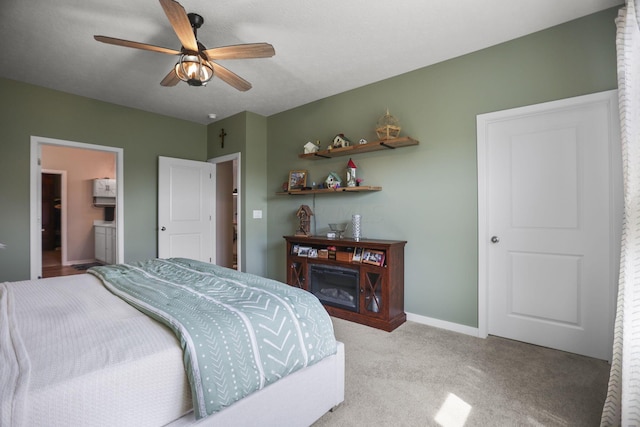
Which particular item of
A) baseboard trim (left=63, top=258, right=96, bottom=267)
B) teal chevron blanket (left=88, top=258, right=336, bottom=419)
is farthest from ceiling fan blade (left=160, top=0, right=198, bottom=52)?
baseboard trim (left=63, top=258, right=96, bottom=267)

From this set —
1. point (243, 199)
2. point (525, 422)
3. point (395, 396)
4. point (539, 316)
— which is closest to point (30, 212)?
point (243, 199)

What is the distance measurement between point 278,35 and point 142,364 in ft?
8.21

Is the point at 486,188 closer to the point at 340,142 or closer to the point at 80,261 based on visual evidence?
the point at 340,142

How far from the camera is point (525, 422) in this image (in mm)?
1630

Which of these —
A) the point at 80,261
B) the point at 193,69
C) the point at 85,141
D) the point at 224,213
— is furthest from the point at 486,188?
the point at 80,261

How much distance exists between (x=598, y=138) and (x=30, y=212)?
5.45 meters

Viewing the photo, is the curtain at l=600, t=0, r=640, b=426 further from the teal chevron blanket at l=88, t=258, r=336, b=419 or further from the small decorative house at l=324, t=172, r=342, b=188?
the small decorative house at l=324, t=172, r=342, b=188

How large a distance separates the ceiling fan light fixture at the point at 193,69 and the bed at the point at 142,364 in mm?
1480

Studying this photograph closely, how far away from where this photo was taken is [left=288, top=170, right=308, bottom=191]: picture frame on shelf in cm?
407

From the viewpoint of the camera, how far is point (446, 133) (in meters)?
2.96

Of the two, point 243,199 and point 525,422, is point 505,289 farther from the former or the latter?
point 243,199

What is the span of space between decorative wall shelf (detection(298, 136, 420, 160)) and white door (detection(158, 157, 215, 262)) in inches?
74.2

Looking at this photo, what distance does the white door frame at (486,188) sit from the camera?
7.20 feet

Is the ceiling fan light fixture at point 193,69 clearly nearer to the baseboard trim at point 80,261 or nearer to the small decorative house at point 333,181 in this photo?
the small decorative house at point 333,181
